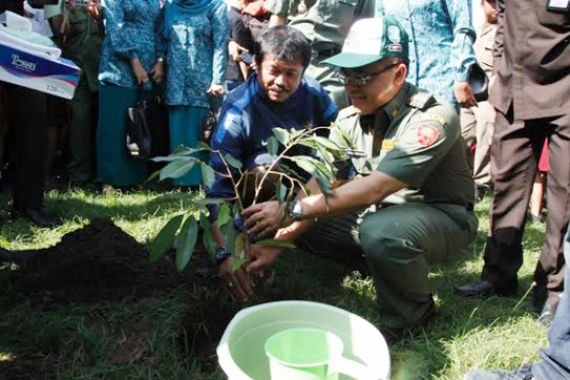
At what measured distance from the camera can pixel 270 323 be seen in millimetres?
1929

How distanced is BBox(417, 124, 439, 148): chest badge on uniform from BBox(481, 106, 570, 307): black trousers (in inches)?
24.1

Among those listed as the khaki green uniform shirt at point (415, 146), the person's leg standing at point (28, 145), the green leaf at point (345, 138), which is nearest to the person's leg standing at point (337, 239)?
the khaki green uniform shirt at point (415, 146)

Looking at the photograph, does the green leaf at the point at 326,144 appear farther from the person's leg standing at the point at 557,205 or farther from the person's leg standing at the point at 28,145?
the person's leg standing at the point at 28,145

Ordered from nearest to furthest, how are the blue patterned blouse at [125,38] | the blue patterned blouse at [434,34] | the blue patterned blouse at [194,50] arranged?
the blue patterned blouse at [434,34]
the blue patterned blouse at [125,38]
the blue patterned blouse at [194,50]

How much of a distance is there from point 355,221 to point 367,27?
0.91 m

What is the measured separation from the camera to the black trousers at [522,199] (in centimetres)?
262

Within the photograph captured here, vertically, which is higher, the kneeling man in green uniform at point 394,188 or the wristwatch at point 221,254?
the kneeling man in green uniform at point 394,188

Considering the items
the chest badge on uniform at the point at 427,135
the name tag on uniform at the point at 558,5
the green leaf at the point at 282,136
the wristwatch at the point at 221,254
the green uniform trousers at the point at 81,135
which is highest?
the name tag on uniform at the point at 558,5

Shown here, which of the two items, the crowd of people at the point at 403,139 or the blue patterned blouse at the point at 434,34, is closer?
the crowd of people at the point at 403,139

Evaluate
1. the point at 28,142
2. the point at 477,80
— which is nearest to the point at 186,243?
the point at 477,80

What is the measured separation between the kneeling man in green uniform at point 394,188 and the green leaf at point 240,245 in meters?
0.15

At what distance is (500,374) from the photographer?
2.12 meters

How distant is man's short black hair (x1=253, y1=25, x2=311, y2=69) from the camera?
2.83 metres

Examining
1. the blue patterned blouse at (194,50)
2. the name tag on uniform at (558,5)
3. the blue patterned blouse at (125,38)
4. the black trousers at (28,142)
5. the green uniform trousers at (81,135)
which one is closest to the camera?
the name tag on uniform at (558,5)
